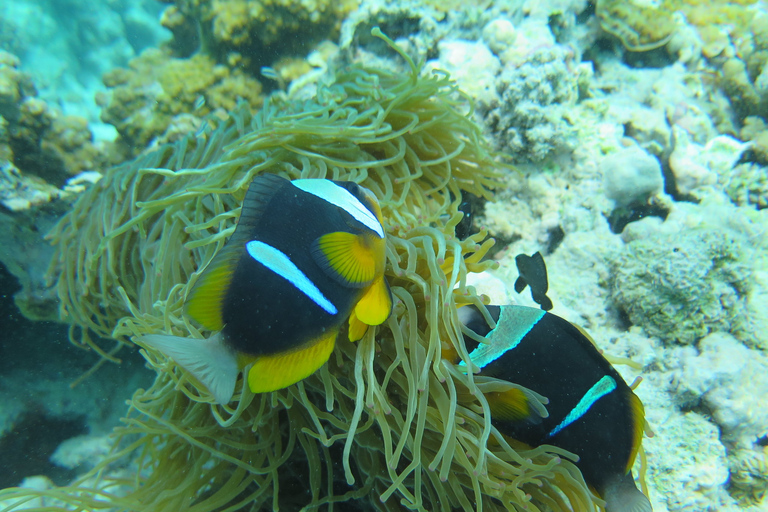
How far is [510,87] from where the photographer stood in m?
2.12

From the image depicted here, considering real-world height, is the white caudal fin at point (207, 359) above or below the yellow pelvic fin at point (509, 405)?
above

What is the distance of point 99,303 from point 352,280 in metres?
1.68

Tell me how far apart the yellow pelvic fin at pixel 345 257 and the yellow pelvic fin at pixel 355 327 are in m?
0.11

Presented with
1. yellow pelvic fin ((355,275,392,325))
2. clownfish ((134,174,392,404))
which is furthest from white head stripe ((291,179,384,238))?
yellow pelvic fin ((355,275,392,325))

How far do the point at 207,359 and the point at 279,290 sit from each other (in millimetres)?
194

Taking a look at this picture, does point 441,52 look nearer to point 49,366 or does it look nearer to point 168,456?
point 168,456

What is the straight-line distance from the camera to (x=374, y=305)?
96 centimetres

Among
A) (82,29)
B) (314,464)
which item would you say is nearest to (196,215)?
(314,464)

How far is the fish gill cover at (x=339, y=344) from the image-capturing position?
1.06 metres

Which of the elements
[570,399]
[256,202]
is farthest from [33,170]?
[570,399]

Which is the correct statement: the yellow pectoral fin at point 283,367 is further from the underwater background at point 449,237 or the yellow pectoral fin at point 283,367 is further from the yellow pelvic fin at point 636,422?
the yellow pelvic fin at point 636,422

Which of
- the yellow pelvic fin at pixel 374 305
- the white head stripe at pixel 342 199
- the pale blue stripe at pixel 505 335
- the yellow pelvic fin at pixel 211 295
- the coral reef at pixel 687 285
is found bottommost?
the coral reef at pixel 687 285

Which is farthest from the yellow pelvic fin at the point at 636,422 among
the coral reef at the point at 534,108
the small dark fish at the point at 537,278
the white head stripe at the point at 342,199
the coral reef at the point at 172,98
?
the coral reef at the point at 172,98

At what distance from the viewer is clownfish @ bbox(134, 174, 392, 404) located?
81 centimetres
